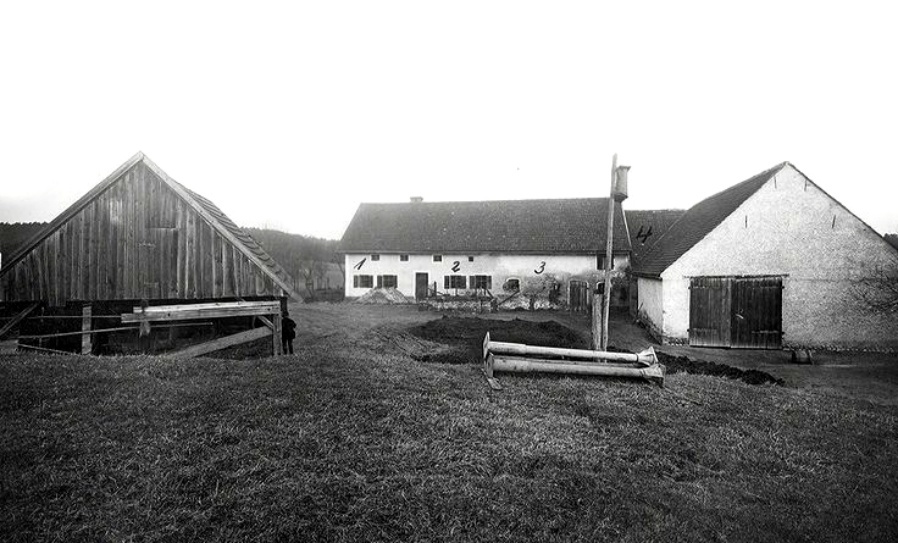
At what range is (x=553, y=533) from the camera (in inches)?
152

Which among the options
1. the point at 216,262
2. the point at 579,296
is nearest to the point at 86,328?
the point at 216,262

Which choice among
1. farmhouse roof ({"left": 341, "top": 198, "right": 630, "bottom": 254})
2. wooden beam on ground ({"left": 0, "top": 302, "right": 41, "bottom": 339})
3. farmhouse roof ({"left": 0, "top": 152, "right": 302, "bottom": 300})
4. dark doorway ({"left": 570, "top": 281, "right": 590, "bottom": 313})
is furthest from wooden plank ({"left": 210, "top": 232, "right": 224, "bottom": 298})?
dark doorway ({"left": 570, "top": 281, "right": 590, "bottom": 313})

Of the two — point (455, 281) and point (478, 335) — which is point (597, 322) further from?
point (455, 281)

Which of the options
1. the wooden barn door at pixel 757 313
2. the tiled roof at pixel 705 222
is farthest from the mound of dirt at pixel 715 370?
the tiled roof at pixel 705 222

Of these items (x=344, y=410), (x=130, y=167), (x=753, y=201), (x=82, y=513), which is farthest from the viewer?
(x=753, y=201)

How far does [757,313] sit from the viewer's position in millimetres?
15266

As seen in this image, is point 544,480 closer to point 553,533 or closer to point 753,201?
point 553,533

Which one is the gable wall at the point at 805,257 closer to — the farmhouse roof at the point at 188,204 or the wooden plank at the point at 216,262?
the farmhouse roof at the point at 188,204

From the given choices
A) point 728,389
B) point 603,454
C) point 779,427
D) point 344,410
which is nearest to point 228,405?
point 344,410

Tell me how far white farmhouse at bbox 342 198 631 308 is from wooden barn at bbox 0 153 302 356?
17345 millimetres

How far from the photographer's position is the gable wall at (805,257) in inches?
579

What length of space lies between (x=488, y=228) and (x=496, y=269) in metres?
3.64

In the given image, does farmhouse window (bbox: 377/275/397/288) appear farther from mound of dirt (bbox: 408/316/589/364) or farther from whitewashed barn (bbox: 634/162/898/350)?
whitewashed barn (bbox: 634/162/898/350)

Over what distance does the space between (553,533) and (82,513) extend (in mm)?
4164
